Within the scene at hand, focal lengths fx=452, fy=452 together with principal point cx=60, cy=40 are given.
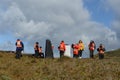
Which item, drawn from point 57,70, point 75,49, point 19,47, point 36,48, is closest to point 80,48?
point 75,49

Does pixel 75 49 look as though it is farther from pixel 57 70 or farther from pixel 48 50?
pixel 57 70

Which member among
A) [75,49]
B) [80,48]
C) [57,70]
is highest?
[80,48]

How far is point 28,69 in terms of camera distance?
40.3 meters

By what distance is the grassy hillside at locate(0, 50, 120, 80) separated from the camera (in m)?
36.8

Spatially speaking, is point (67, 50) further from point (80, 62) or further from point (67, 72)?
point (67, 72)

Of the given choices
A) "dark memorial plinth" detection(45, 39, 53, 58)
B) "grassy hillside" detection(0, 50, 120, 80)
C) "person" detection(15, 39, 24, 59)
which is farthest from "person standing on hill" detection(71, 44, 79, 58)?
"person" detection(15, 39, 24, 59)

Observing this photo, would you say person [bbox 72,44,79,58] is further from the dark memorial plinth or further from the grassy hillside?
the grassy hillside

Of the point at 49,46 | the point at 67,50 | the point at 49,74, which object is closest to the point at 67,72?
the point at 49,74

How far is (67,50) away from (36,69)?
13.4 m

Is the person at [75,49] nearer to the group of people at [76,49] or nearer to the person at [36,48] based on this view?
the group of people at [76,49]

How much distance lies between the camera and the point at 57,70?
128 ft

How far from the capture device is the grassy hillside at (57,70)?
36.8m

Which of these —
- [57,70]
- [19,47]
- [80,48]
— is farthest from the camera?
[80,48]

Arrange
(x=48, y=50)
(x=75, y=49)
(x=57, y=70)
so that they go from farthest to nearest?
1. (x=75, y=49)
2. (x=48, y=50)
3. (x=57, y=70)
